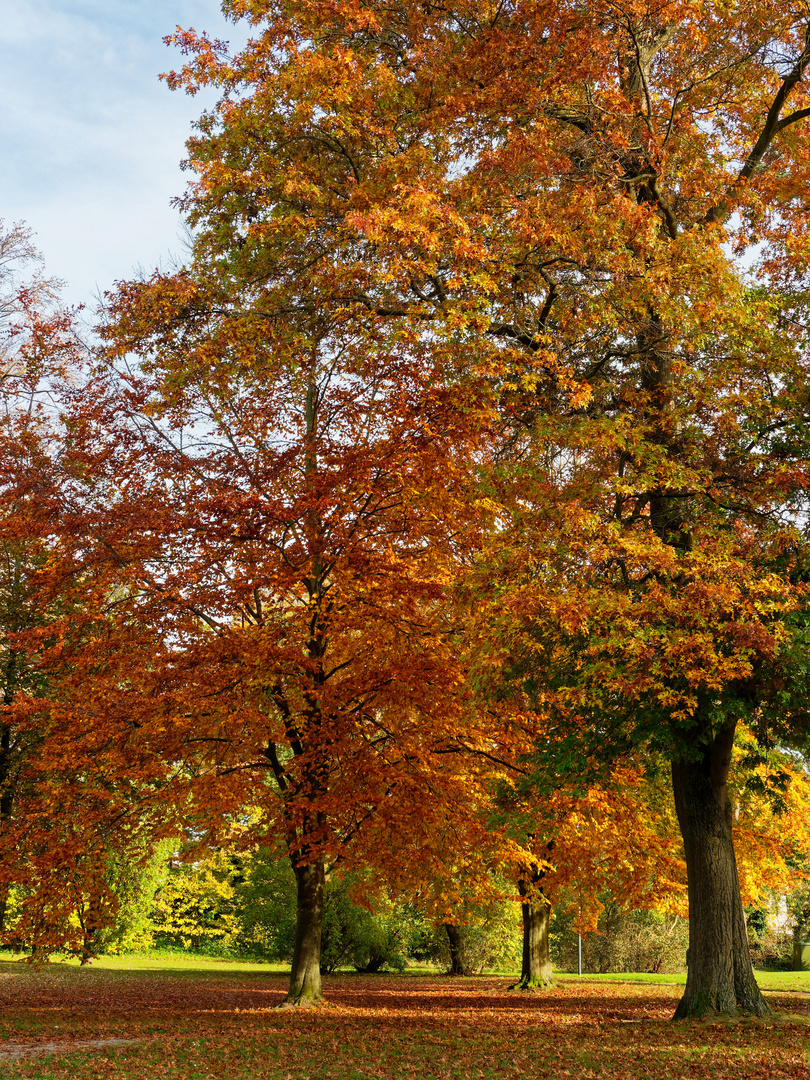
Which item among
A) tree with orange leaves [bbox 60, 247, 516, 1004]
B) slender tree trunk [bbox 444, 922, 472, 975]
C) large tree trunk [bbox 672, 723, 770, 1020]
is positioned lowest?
slender tree trunk [bbox 444, 922, 472, 975]

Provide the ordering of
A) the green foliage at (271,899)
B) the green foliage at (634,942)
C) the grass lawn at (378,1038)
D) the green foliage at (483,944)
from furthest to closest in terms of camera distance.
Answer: the green foliage at (634,942)
the green foliage at (483,944)
the green foliage at (271,899)
the grass lawn at (378,1038)

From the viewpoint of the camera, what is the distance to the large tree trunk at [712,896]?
11.3 meters

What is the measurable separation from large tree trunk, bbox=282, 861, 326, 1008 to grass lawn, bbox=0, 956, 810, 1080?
0.54 meters

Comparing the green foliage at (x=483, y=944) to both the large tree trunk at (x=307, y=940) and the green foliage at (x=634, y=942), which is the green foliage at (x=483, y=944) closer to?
the green foliage at (x=634, y=942)

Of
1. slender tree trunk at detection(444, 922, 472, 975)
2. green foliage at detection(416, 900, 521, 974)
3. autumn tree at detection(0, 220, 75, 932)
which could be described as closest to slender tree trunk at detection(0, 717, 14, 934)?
autumn tree at detection(0, 220, 75, 932)

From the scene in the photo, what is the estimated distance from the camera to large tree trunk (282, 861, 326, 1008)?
14.1 meters

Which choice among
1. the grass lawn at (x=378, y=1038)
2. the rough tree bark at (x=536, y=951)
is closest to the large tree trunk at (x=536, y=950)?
the rough tree bark at (x=536, y=951)

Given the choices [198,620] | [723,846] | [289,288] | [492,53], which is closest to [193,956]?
[198,620]

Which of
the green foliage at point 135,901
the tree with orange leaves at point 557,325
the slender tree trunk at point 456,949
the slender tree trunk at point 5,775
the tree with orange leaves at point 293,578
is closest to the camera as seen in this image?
the tree with orange leaves at point 557,325

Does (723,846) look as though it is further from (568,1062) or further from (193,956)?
(193,956)

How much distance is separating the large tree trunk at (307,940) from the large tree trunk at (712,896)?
5975 millimetres

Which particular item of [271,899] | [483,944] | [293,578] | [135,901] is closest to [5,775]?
[135,901]

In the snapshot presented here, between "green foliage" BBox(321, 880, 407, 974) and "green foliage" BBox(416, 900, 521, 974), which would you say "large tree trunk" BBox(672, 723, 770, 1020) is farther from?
"green foliage" BBox(416, 900, 521, 974)

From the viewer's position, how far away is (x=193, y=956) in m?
34.4
